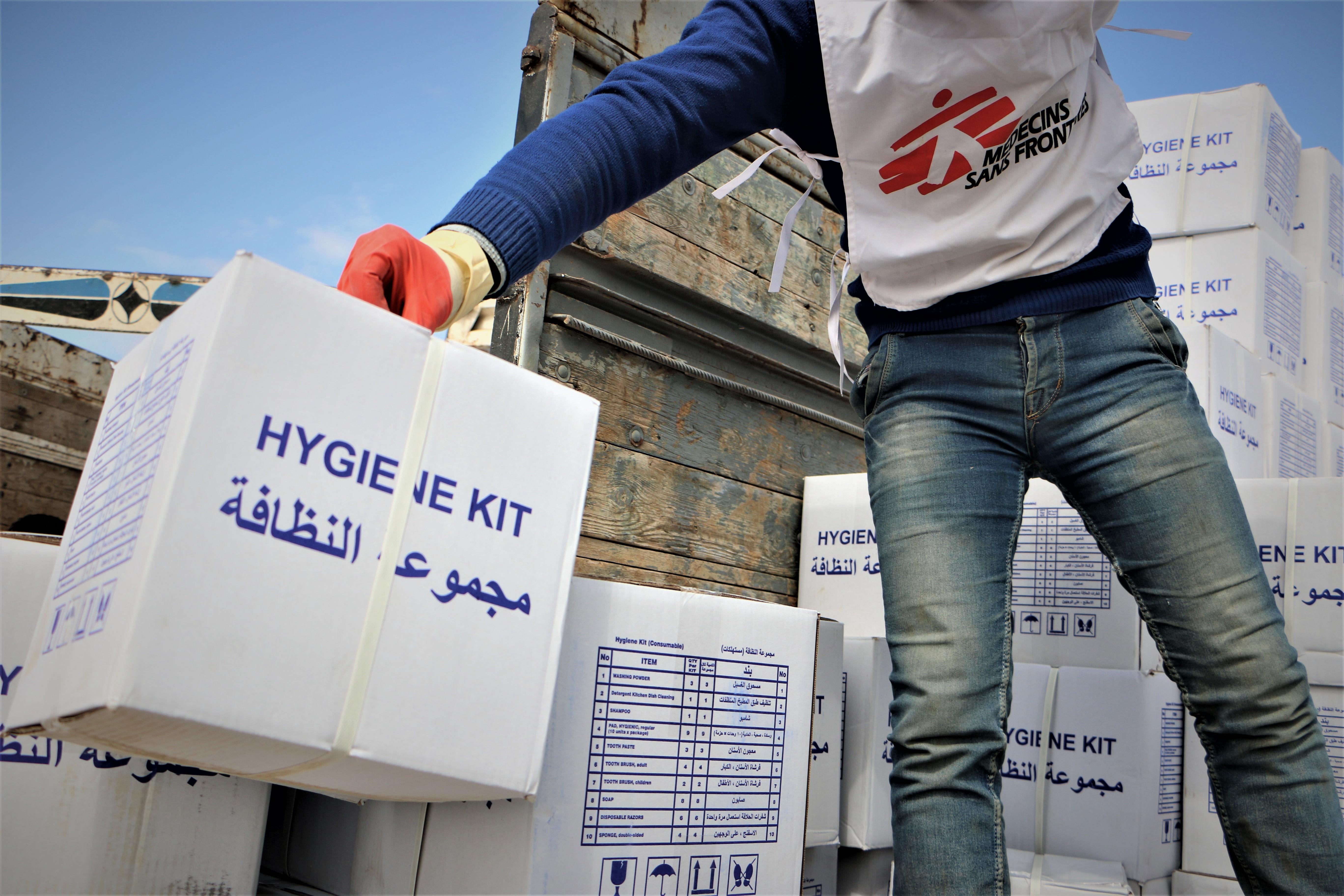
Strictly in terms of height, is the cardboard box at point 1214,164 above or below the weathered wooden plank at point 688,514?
above

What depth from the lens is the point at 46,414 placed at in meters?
2.81

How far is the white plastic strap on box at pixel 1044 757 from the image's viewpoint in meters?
1.65

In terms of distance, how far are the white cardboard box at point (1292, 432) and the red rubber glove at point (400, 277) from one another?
2.19m

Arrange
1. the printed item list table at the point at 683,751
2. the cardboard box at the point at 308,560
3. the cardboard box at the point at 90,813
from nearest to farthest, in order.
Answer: the cardboard box at the point at 308,560 → the cardboard box at the point at 90,813 → the printed item list table at the point at 683,751

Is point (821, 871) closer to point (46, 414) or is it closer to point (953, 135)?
point (953, 135)

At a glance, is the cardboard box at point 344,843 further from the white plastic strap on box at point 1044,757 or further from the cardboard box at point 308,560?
the white plastic strap on box at point 1044,757

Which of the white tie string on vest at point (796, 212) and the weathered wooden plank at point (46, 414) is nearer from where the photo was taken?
the white tie string on vest at point (796, 212)

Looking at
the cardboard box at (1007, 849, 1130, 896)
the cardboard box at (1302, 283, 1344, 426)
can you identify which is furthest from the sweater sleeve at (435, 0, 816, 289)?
the cardboard box at (1302, 283, 1344, 426)

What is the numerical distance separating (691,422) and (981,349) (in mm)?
934

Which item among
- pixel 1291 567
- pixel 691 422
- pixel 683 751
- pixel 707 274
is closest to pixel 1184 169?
pixel 1291 567

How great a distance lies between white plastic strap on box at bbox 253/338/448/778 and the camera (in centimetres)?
68

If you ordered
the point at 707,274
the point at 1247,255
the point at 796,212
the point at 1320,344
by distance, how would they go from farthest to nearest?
the point at 1320,344
the point at 1247,255
the point at 707,274
the point at 796,212

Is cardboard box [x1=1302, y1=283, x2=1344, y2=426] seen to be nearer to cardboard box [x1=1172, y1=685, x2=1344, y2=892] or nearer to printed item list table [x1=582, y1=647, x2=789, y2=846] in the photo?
cardboard box [x1=1172, y1=685, x2=1344, y2=892]

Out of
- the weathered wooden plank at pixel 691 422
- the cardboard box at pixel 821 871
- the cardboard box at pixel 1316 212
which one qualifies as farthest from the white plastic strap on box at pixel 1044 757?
the cardboard box at pixel 1316 212
